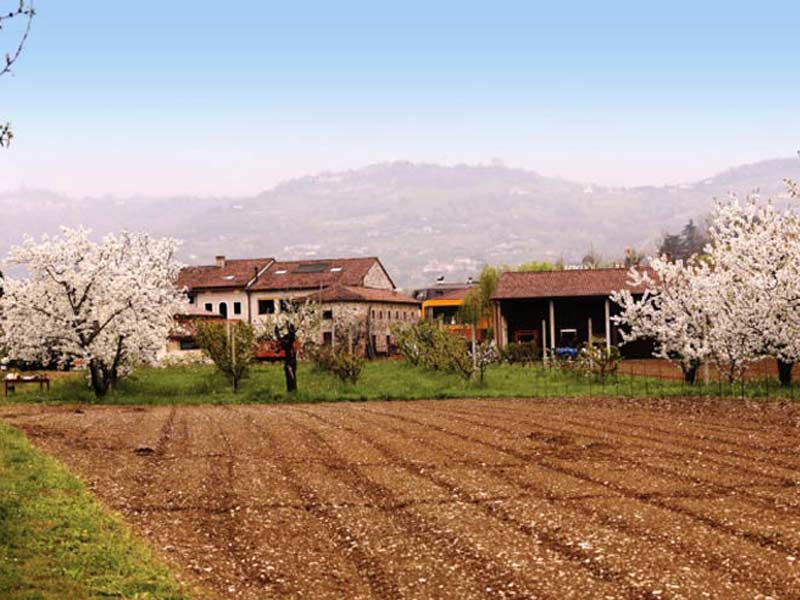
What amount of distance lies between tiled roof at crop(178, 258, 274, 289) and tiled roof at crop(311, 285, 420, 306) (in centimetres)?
930

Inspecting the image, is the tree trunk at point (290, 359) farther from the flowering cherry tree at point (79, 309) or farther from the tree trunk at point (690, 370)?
the tree trunk at point (690, 370)

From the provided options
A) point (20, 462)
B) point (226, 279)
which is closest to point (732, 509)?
point (20, 462)

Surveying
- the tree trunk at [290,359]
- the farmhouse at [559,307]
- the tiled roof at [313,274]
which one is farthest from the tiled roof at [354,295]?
the tree trunk at [290,359]

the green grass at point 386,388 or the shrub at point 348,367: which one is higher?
the shrub at point 348,367

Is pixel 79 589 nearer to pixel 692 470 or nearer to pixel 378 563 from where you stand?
pixel 378 563

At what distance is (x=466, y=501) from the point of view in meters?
14.4

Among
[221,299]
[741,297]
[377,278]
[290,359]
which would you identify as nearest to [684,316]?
[741,297]

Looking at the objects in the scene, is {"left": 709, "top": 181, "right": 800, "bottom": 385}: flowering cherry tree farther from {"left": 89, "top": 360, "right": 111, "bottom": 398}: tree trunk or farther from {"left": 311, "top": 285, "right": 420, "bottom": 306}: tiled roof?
{"left": 311, "top": 285, "right": 420, "bottom": 306}: tiled roof

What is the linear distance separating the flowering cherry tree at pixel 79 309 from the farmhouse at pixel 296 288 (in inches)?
1165

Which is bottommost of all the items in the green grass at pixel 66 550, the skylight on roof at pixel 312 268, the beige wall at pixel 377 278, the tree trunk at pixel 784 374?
the green grass at pixel 66 550

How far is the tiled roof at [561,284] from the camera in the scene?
5678 cm

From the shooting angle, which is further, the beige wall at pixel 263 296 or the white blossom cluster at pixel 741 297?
the beige wall at pixel 263 296

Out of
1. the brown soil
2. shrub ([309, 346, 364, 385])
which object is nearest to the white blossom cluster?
the brown soil

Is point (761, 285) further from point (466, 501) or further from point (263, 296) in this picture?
point (263, 296)
